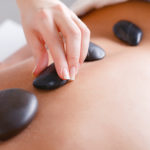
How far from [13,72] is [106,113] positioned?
0.99 feet

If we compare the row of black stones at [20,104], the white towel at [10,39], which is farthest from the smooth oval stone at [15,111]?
the white towel at [10,39]

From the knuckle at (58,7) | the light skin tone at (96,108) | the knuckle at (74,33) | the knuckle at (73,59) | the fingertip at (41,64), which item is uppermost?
the knuckle at (58,7)

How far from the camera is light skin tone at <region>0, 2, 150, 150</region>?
1.52 ft

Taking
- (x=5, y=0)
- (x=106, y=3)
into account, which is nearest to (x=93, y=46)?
(x=106, y=3)

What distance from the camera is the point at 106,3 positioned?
95 cm

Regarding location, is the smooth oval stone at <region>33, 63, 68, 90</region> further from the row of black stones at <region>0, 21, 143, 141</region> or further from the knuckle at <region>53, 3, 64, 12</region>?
the knuckle at <region>53, 3, 64, 12</region>

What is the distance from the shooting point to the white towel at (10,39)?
4.36 feet

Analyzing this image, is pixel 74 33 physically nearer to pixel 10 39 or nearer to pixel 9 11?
pixel 10 39

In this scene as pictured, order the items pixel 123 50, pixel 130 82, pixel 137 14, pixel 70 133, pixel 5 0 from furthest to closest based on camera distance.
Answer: pixel 5 0 < pixel 137 14 < pixel 123 50 < pixel 130 82 < pixel 70 133

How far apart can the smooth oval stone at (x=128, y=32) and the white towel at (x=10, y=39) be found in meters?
0.66

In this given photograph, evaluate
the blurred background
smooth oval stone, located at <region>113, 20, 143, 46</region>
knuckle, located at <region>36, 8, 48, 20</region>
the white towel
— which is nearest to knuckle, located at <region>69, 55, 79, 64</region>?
knuckle, located at <region>36, 8, 48, 20</region>

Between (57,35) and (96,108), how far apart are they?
0.18 metres

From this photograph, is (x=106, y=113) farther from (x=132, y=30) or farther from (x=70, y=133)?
(x=132, y=30)

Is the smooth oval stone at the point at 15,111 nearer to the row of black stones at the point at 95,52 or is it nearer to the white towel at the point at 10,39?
the row of black stones at the point at 95,52
